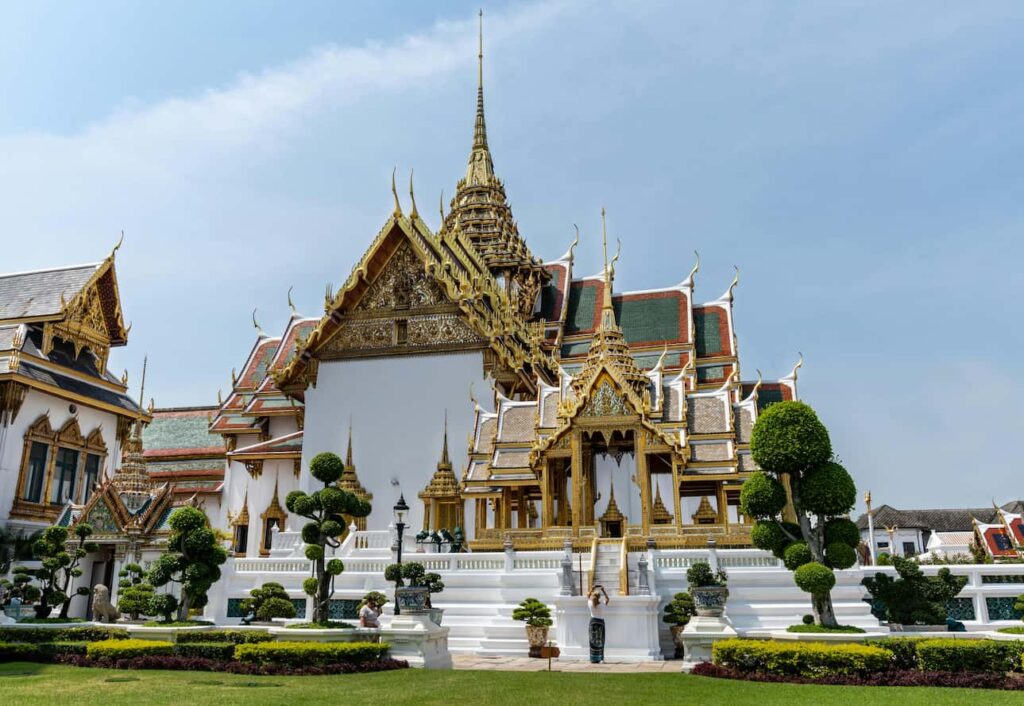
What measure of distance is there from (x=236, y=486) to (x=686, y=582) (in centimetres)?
1621

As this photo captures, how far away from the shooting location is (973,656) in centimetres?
715

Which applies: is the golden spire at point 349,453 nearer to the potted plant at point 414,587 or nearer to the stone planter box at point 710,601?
the potted plant at point 414,587

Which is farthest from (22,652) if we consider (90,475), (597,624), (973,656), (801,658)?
(90,475)

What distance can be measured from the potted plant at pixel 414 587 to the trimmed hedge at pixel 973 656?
4.91 m

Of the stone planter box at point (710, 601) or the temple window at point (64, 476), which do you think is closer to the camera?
the stone planter box at point (710, 601)

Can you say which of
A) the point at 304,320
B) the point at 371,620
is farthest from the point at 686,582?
the point at 304,320

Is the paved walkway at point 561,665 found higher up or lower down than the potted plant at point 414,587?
lower down

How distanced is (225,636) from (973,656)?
718cm

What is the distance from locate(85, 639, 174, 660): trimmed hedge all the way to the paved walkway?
307 cm

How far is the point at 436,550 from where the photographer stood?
14.0m

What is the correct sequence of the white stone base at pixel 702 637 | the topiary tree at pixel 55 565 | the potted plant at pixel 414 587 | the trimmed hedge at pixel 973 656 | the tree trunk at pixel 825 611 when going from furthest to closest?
the topiary tree at pixel 55 565, the potted plant at pixel 414 587, the white stone base at pixel 702 637, the tree trunk at pixel 825 611, the trimmed hedge at pixel 973 656

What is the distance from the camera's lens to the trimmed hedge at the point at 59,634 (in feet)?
31.7

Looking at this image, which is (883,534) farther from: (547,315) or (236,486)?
(236,486)

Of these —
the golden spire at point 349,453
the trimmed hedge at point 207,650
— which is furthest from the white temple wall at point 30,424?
the trimmed hedge at point 207,650
